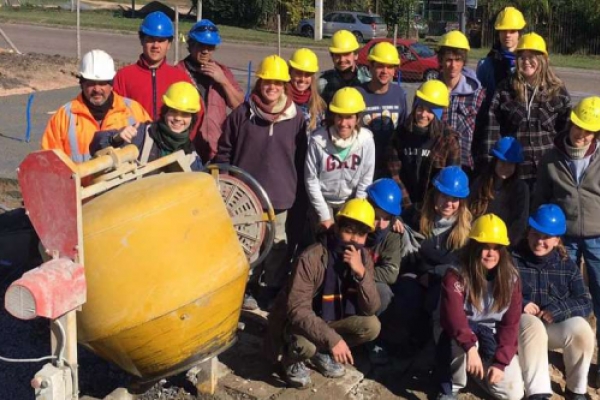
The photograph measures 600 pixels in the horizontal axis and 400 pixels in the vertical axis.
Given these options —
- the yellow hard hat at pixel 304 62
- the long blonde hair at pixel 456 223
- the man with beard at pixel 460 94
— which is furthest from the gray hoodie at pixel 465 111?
the yellow hard hat at pixel 304 62

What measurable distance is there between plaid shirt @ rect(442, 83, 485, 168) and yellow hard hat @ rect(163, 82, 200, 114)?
1964 millimetres

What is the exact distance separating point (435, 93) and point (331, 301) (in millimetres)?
1666

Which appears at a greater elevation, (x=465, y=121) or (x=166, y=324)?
(x=465, y=121)

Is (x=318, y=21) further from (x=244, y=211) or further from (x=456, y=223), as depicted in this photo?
(x=244, y=211)

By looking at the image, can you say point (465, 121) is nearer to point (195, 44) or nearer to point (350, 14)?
point (195, 44)

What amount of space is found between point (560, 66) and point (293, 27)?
15.1 m

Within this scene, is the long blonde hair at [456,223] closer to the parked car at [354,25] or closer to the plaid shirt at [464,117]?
the plaid shirt at [464,117]

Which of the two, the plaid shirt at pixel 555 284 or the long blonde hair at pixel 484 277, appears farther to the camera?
the plaid shirt at pixel 555 284

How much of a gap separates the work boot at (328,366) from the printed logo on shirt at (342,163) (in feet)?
4.10

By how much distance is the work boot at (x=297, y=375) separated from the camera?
5.04m

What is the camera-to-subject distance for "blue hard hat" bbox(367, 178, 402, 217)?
5387 millimetres

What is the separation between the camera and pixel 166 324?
409cm

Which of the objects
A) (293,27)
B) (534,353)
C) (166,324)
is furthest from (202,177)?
(293,27)

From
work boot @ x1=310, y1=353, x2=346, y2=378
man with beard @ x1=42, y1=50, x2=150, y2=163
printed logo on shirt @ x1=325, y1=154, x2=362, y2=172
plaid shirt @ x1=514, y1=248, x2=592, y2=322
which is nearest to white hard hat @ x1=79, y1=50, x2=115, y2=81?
man with beard @ x1=42, y1=50, x2=150, y2=163
